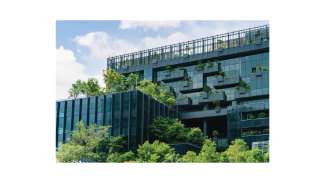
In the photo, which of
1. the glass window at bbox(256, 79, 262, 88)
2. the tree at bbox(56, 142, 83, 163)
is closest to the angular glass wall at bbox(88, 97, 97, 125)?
Answer: the tree at bbox(56, 142, 83, 163)

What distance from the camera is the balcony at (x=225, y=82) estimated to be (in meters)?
73.9

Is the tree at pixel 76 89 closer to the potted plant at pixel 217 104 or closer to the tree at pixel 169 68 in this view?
the tree at pixel 169 68

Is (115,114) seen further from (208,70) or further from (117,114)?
(208,70)

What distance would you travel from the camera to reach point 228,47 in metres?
78.2

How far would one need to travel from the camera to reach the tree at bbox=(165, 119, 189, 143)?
55.9 metres

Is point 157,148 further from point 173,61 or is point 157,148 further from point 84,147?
point 173,61

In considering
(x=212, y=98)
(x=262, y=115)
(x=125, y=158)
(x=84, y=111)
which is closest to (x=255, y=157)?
(x=125, y=158)

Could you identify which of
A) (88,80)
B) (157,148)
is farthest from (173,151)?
(88,80)

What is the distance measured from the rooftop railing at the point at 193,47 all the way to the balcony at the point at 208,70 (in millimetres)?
4392

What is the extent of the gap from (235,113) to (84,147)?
2879cm

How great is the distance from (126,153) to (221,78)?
34.0 meters

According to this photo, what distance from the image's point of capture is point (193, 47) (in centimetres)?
8244

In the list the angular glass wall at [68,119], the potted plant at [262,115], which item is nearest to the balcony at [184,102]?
the potted plant at [262,115]
